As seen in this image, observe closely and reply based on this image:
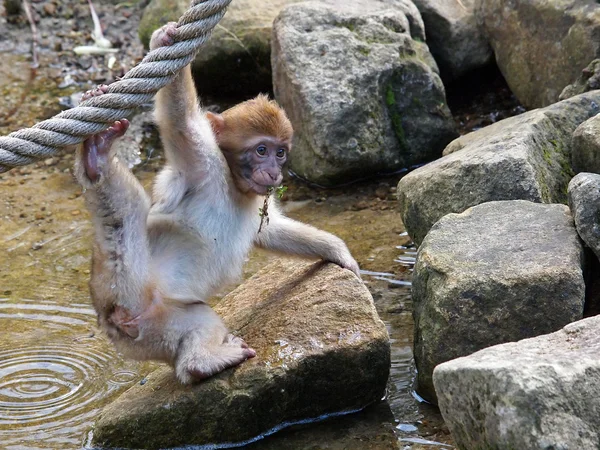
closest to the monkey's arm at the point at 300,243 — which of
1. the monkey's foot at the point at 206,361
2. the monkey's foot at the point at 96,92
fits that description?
the monkey's foot at the point at 206,361

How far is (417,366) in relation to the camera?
19.6 feet

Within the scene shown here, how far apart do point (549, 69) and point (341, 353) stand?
4475 mm

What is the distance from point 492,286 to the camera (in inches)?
216

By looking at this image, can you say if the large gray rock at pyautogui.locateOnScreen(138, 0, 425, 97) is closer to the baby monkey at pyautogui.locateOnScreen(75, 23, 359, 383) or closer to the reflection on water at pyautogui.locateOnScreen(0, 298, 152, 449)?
the reflection on water at pyautogui.locateOnScreen(0, 298, 152, 449)

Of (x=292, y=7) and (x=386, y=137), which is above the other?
(x=292, y=7)

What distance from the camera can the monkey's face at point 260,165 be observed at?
19.7ft

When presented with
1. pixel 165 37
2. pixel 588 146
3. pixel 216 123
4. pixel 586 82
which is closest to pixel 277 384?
pixel 216 123

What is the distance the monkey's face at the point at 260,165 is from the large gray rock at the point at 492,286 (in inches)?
40.0

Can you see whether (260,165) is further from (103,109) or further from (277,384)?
(103,109)

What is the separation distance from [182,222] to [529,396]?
253 centimetres

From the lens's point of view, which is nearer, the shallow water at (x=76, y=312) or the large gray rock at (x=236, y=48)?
the shallow water at (x=76, y=312)

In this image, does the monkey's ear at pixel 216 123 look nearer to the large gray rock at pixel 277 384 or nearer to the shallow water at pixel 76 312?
the large gray rock at pixel 277 384

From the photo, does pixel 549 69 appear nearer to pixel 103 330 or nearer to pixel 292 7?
pixel 292 7

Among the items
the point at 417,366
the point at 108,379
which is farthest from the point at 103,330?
the point at 417,366
